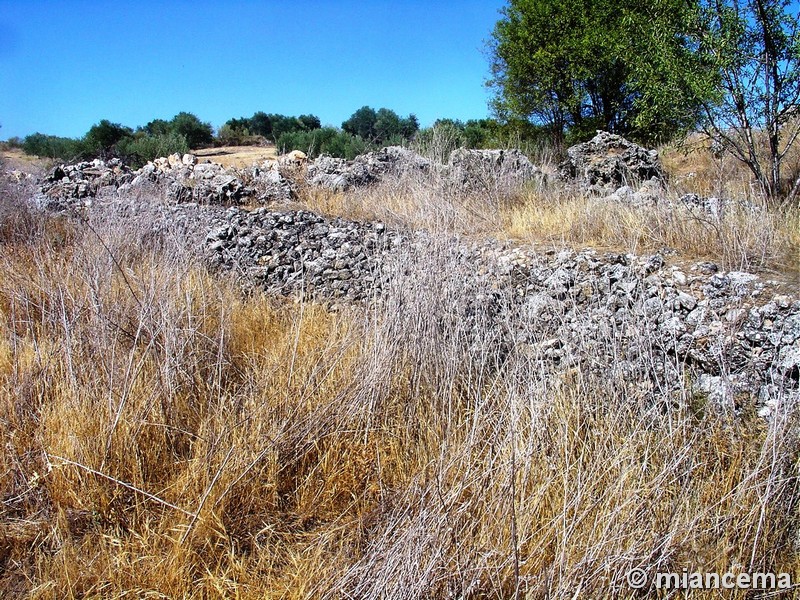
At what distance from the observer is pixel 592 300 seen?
3.06m

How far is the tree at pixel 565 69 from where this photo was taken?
1070 cm

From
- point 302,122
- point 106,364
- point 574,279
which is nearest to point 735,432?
point 574,279

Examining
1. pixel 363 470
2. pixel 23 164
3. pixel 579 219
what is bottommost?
pixel 363 470

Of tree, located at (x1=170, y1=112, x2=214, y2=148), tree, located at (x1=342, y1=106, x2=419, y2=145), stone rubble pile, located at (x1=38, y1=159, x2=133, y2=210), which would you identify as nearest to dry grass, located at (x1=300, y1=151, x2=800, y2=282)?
stone rubble pile, located at (x1=38, y1=159, x2=133, y2=210)

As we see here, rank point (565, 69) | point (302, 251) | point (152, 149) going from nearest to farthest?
point (302, 251) → point (565, 69) → point (152, 149)

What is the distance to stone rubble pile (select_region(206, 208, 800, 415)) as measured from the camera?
2.56 meters

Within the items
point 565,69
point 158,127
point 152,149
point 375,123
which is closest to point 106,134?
point 158,127

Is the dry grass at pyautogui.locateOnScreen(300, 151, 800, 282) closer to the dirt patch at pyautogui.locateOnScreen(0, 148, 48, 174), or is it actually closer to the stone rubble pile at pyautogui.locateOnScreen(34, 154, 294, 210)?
the stone rubble pile at pyautogui.locateOnScreen(34, 154, 294, 210)

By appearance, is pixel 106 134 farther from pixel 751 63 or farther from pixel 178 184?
pixel 751 63

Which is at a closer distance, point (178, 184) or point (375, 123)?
point (178, 184)

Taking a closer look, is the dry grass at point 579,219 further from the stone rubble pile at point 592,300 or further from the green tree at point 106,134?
the green tree at point 106,134

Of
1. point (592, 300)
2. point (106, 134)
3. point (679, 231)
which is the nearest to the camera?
point (592, 300)

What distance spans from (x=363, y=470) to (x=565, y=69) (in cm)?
1150

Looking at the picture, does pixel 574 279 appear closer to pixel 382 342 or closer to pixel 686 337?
pixel 686 337
